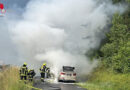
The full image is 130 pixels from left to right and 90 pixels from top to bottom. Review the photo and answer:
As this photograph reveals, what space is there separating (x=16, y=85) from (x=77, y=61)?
20.3 metres

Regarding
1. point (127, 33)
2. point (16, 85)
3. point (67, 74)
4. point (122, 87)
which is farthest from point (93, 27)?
point (16, 85)

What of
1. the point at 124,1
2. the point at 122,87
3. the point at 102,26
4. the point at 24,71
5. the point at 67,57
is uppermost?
the point at 124,1

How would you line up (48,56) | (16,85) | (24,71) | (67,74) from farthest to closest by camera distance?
(48,56) < (67,74) < (24,71) < (16,85)

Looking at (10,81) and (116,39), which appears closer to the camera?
(10,81)

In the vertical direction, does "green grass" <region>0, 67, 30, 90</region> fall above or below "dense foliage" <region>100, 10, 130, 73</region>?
below

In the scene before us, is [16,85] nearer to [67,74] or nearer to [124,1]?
[67,74]

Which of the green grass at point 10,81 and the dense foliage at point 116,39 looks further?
the dense foliage at point 116,39

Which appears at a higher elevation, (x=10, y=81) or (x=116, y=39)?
(x=116, y=39)

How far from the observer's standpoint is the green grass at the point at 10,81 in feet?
41.0

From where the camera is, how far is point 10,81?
1309 cm

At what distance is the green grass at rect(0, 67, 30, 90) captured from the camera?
12.5 metres

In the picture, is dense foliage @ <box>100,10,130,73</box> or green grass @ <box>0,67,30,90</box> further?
dense foliage @ <box>100,10,130,73</box>

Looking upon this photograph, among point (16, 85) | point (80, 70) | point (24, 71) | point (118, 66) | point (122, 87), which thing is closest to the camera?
point (16, 85)

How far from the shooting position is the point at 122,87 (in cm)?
1469
